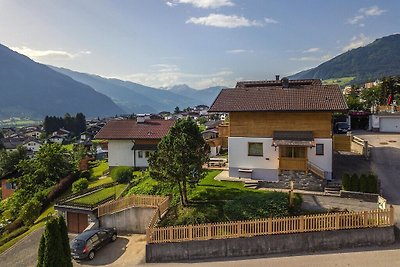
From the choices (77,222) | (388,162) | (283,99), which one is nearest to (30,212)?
(77,222)

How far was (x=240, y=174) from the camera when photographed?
86.0 feet

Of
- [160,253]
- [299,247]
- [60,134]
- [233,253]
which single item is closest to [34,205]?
[160,253]

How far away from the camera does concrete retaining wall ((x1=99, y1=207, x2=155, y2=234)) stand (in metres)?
21.4

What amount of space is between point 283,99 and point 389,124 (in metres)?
29.5

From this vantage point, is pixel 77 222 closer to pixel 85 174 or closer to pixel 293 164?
pixel 293 164

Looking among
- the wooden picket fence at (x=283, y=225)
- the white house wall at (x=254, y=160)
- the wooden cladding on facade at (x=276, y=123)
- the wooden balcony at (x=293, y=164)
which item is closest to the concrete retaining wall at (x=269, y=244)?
the wooden picket fence at (x=283, y=225)

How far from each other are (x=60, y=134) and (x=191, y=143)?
4520 inches

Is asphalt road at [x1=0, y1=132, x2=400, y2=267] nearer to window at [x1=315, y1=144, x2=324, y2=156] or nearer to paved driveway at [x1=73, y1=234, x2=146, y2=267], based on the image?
paved driveway at [x1=73, y1=234, x2=146, y2=267]

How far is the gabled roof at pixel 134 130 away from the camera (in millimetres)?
38281

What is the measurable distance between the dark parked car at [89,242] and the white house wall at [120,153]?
60.3ft

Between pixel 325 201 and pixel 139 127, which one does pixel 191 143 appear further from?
pixel 139 127

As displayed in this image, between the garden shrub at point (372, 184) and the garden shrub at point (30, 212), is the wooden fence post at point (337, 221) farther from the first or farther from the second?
the garden shrub at point (30, 212)

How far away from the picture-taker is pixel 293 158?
81.7ft

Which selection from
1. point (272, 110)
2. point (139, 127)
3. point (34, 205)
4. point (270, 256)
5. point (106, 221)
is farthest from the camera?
point (139, 127)
